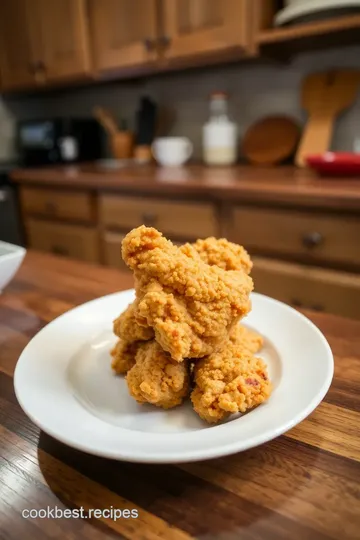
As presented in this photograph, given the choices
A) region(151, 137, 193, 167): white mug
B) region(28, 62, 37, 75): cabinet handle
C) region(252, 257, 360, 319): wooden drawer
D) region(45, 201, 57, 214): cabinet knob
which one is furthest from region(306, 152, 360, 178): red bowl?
region(28, 62, 37, 75): cabinet handle

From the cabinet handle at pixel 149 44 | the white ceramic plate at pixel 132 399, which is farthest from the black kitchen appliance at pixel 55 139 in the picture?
the white ceramic plate at pixel 132 399

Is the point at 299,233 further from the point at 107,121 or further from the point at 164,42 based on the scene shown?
the point at 107,121

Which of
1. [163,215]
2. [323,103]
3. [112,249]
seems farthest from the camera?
[112,249]

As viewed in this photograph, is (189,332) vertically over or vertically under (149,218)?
over

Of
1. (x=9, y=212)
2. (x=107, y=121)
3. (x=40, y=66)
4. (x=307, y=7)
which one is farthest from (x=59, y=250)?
(x=307, y=7)

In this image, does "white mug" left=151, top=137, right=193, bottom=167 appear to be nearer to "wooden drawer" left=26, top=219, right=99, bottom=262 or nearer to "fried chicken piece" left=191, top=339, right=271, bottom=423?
"wooden drawer" left=26, top=219, right=99, bottom=262

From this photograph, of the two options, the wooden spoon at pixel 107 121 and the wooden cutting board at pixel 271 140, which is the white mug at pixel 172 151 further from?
the wooden spoon at pixel 107 121

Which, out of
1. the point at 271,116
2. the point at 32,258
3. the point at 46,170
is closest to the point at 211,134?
the point at 271,116

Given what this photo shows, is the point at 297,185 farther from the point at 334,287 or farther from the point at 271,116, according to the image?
the point at 271,116
